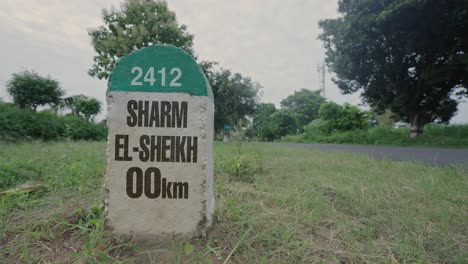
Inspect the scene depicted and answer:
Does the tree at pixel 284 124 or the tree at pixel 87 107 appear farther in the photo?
the tree at pixel 284 124

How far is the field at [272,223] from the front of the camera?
1176mm

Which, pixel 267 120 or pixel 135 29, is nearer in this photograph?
pixel 135 29

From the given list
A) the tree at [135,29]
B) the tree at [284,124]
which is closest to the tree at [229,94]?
the tree at [135,29]

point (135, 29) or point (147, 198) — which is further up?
point (135, 29)

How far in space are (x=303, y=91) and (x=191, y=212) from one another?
113 feet

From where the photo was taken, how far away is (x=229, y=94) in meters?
16.4

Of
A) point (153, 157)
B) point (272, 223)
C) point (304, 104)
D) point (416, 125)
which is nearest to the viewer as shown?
point (153, 157)

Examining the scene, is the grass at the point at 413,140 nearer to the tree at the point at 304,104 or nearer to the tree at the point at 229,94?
the tree at the point at 229,94

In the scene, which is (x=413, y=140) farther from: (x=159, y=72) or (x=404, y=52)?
(x=159, y=72)

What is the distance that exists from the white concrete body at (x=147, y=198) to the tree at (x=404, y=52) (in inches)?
398

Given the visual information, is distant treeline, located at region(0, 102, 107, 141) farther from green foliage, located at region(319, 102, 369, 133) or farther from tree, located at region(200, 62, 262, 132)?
green foliage, located at region(319, 102, 369, 133)

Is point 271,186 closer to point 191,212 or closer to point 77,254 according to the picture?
point 191,212

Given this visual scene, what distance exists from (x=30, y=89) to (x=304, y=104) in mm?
28355

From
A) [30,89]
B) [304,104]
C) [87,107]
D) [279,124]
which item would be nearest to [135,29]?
[30,89]
